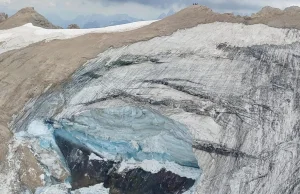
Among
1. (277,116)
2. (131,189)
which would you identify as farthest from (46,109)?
(277,116)

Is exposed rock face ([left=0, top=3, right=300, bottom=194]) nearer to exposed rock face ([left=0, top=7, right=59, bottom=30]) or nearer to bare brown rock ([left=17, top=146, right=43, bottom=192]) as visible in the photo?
bare brown rock ([left=17, top=146, right=43, bottom=192])

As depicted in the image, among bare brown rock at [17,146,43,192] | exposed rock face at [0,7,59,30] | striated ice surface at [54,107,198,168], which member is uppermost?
exposed rock face at [0,7,59,30]

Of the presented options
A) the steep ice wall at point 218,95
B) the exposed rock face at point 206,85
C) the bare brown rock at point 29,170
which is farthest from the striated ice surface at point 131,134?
the bare brown rock at point 29,170

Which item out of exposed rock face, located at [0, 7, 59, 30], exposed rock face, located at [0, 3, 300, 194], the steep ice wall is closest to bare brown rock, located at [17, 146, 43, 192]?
the steep ice wall

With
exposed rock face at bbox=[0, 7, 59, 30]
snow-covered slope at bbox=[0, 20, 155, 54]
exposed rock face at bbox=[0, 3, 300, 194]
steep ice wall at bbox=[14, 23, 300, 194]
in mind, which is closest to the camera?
steep ice wall at bbox=[14, 23, 300, 194]

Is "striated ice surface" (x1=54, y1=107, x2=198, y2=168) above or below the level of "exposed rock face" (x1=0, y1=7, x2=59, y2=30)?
below

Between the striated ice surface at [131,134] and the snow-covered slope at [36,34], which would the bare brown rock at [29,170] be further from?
the snow-covered slope at [36,34]

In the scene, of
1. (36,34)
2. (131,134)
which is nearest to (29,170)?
(131,134)
